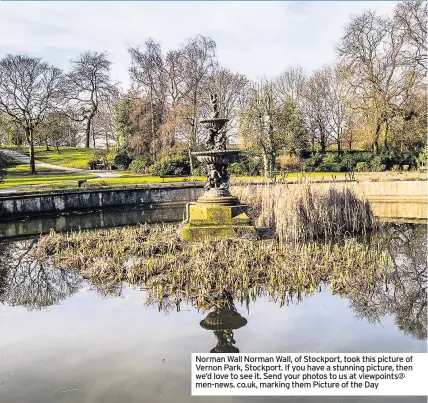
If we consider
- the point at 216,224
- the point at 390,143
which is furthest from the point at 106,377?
the point at 390,143

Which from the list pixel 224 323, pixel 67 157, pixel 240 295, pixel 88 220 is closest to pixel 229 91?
pixel 67 157

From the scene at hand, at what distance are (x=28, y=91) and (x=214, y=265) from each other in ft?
116

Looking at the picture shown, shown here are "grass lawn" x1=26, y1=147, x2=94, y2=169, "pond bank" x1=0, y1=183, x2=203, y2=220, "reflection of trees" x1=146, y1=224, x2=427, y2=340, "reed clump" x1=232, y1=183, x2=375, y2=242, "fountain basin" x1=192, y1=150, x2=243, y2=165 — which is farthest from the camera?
"grass lawn" x1=26, y1=147, x2=94, y2=169

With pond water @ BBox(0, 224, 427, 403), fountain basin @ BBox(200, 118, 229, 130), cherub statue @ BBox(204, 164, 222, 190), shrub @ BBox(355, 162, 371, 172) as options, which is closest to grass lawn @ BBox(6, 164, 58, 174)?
shrub @ BBox(355, 162, 371, 172)

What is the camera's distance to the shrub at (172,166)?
37250 millimetres

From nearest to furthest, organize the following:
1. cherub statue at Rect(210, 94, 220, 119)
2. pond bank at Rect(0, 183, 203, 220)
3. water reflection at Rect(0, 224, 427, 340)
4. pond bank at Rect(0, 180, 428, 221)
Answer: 1. water reflection at Rect(0, 224, 427, 340)
2. cherub statue at Rect(210, 94, 220, 119)
3. pond bank at Rect(0, 180, 428, 221)
4. pond bank at Rect(0, 183, 203, 220)

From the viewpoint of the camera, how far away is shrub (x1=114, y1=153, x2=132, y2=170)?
1778 inches

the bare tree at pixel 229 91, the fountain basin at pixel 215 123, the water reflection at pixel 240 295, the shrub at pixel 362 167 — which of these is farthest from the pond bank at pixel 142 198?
the bare tree at pixel 229 91

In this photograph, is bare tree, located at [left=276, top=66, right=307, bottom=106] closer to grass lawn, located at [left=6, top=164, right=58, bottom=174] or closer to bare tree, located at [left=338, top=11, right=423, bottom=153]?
bare tree, located at [left=338, top=11, right=423, bottom=153]

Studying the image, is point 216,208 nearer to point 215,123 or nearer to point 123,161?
point 215,123

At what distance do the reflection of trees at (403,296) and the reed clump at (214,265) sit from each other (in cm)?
32

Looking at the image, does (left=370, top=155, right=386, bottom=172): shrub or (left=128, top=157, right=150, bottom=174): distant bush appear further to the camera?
(left=128, top=157, right=150, bottom=174): distant bush

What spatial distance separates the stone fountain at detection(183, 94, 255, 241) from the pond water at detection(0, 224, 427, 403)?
4069 millimetres

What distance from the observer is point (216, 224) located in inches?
499
